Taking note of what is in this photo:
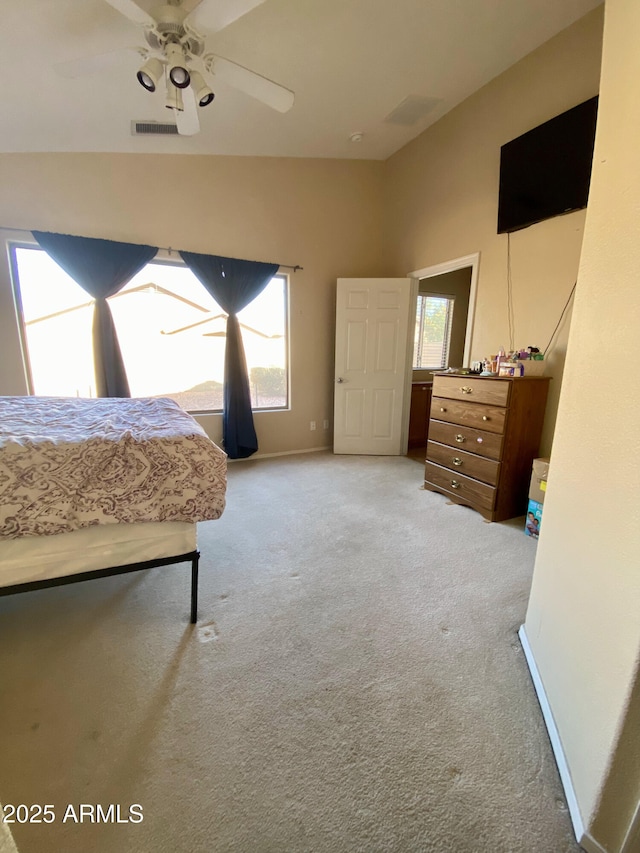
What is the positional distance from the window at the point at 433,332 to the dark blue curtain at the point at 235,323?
232 cm

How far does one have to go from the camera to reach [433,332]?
507 cm

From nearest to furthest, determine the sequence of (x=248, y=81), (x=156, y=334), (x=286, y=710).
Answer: (x=286, y=710)
(x=248, y=81)
(x=156, y=334)

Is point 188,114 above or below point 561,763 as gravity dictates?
above

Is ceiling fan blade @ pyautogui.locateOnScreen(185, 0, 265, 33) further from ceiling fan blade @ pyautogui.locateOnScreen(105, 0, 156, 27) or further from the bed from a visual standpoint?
the bed

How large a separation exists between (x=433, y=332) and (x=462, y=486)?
3048 mm

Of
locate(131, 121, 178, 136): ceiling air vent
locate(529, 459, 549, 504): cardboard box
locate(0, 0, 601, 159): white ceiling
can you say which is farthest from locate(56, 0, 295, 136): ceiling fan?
locate(529, 459, 549, 504): cardboard box

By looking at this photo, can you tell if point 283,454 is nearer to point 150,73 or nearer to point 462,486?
point 462,486

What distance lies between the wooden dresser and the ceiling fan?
2.15 meters

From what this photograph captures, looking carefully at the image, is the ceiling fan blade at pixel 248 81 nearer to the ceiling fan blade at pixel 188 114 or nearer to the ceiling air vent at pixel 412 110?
the ceiling fan blade at pixel 188 114

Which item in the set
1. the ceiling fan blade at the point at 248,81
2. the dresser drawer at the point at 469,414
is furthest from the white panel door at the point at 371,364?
the ceiling fan blade at the point at 248,81

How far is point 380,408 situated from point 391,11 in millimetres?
3021

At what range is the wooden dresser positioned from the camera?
93.7 inches

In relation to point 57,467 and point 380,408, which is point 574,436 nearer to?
point 57,467

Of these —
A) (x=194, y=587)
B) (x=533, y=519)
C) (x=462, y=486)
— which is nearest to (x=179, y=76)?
(x=194, y=587)
